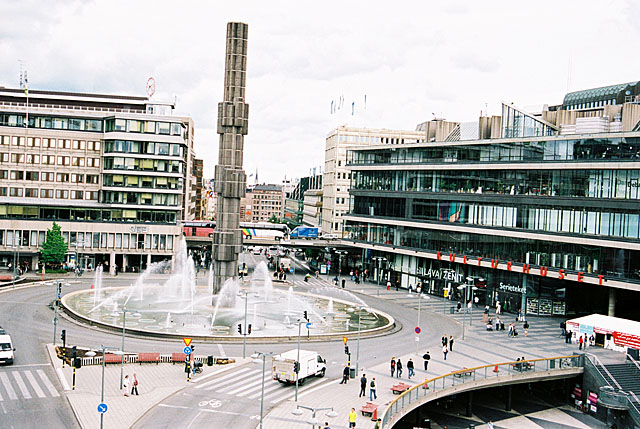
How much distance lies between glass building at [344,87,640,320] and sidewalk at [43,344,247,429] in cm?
4254

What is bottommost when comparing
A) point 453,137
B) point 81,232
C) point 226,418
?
point 226,418

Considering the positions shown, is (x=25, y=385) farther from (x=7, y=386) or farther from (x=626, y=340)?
(x=626, y=340)

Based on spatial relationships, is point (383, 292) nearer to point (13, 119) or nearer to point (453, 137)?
point (453, 137)

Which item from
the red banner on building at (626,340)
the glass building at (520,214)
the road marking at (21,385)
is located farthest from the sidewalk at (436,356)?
the road marking at (21,385)

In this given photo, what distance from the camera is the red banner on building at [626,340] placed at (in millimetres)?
59312

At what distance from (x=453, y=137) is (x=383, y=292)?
2776 cm

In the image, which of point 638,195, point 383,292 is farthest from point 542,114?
point 383,292

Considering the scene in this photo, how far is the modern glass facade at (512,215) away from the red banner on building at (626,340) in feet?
26.2

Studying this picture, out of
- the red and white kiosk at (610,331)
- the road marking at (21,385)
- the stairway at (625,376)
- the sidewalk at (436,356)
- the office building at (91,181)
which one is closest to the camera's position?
the sidewalk at (436,356)

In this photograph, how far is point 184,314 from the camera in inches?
2820

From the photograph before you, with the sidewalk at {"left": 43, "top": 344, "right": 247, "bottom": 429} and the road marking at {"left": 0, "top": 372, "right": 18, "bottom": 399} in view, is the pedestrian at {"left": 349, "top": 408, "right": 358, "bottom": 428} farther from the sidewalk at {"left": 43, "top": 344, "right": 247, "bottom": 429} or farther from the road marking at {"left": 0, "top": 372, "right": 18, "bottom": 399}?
the road marking at {"left": 0, "top": 372, "right": 18, "bottom": 399}

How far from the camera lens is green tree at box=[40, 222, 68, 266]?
3994 inches

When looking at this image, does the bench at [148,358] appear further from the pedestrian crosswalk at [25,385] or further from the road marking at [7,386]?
the road marking at [7,386]

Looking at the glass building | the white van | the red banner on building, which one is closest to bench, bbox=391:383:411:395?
the red banner on building
